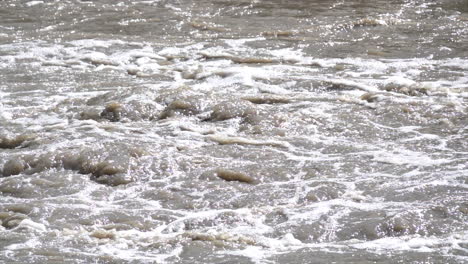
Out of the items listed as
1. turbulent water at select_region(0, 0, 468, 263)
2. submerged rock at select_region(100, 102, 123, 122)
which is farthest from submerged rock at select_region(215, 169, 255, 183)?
submerged rock at select_region(100, 102, 123, 122)

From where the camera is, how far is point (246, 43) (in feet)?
34.2

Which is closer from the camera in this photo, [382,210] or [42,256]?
[42,256]

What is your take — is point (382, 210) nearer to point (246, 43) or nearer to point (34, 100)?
point (34, 100)

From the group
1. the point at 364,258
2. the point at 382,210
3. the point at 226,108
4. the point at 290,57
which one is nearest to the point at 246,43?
the point at 290,57

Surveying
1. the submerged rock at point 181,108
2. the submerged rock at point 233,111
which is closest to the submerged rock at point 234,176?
the submerged rock at point 233,111

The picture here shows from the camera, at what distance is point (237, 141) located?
22.2 feet

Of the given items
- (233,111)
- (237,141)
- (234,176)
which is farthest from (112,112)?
(234,176)

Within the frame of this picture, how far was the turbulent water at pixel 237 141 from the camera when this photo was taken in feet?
16.5

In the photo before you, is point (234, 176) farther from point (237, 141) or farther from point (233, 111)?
point (233, 111)

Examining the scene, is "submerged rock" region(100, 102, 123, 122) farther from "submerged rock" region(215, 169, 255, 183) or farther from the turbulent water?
"submerged rock" region(215, 169, 255, 183)

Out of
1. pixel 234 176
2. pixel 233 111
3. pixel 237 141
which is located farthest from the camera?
pixel 233 111

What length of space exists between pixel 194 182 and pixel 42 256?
1579 millimetres

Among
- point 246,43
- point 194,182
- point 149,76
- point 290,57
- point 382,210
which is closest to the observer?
point 382,210

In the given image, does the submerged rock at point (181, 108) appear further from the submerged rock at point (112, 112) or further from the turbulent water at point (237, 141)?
the submerged rock at point (112, 112)
